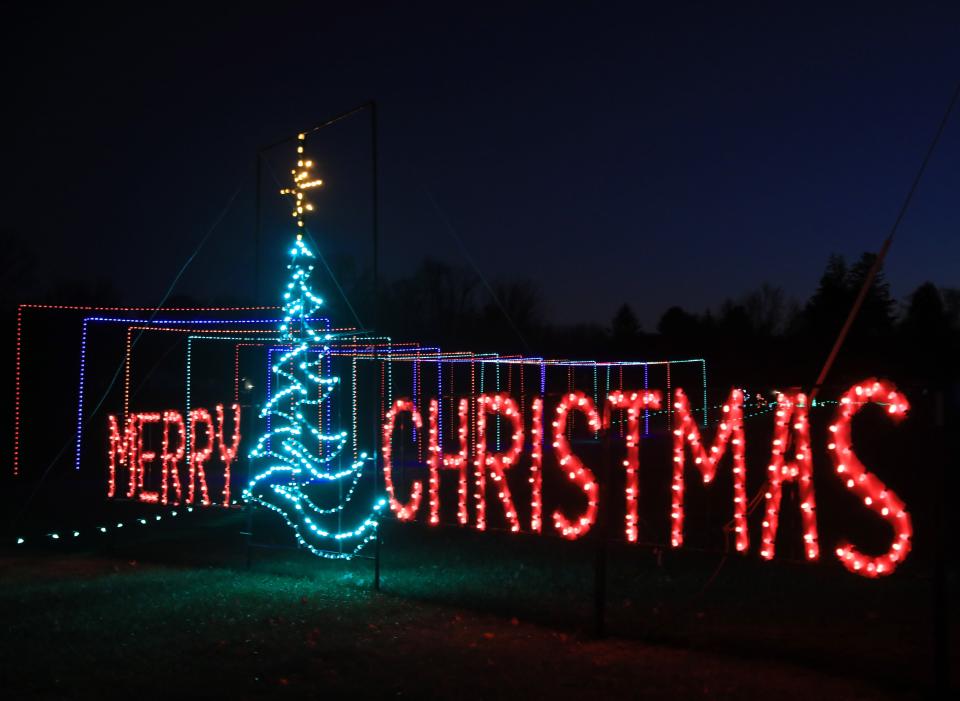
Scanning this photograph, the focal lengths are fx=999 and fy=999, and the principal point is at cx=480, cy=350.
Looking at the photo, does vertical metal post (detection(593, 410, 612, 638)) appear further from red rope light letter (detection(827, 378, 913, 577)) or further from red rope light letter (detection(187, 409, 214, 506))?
red rope light letter (detection(187, 409, 214, 506))

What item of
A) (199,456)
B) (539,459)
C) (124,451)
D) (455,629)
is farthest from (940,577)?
(124,451)

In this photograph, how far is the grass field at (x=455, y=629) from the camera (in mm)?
6676

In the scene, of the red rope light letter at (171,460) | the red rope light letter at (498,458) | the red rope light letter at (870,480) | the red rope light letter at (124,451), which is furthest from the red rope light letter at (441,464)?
the red rope light letter at (124,451)

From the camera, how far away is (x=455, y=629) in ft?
27.1

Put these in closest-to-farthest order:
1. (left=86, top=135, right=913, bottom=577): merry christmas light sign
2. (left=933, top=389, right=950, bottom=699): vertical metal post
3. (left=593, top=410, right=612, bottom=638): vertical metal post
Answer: (left=933, top=389, right=950, bottom=699): vertical metal post, (left=86, top=135, right=913, bottom=577): merry christmas light sign, (left=593, top=410, right=612, bottom=638): vertical metal post

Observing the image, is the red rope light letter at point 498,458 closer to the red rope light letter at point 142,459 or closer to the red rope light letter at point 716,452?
the red rope light letter at point 716,452

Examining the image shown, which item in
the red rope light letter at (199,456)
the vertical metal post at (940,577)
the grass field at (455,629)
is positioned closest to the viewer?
the vertical metal post at (940,577)

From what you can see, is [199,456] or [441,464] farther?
[199,456]

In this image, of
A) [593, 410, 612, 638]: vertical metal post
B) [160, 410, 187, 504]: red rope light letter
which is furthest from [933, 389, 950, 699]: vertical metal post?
[160, 410, 187, 504]: red rope light letter

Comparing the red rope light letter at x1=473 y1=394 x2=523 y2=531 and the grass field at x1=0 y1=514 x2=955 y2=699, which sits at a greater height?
the red rope light letter at x1=473 y1=394 x2=523 y2=531

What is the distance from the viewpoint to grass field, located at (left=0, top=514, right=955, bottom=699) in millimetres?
6676

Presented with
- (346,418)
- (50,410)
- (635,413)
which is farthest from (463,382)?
(635,413)

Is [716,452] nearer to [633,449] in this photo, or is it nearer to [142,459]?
[633,449]

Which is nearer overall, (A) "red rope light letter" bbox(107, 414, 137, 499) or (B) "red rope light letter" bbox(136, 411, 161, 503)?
(B) "red rope light letter" bbox(136, 411, 161, 503)
